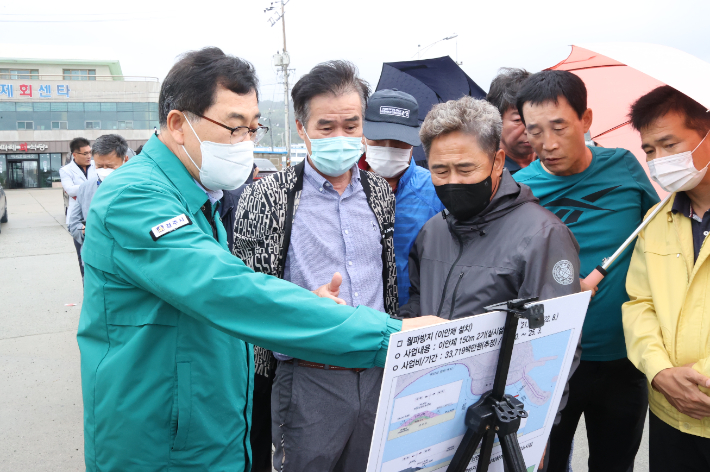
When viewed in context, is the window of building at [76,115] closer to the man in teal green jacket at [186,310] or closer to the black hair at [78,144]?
the black hair at [78,144]

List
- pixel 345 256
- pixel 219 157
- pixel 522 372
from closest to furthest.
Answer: pixel 522 372, pixel 219 157, pixel 345 256

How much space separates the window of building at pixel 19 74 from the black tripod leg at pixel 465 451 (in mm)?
48433

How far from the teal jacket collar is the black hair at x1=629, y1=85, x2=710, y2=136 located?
167 cm

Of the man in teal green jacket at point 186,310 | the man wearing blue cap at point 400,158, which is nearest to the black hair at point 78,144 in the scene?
the man wearing blue cap at point 400,158

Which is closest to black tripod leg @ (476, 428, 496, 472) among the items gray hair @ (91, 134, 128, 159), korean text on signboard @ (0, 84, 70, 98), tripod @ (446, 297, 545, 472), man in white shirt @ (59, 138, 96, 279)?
tripod @ (446, 297, 545, 472)

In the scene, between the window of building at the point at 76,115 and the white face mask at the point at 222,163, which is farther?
the window of building at the point at 76,115

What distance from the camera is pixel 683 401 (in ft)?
5.67

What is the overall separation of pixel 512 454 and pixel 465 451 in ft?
0.36

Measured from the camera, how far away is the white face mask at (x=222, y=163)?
1643 millimetres

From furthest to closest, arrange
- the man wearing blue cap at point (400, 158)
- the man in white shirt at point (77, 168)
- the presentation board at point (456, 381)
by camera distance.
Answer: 1. the man in white shirt at point (77, 168)
2. the man wearing blue cap at point (400, 158)
3. the presentation board at point (456, 381)

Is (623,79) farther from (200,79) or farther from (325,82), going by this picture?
(200,79)

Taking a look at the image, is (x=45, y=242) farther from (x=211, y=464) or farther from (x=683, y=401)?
(x=683, y=401)

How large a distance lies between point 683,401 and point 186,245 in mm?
1691

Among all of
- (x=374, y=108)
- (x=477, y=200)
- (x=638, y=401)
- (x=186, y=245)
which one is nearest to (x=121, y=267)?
(x=186, y=245)
